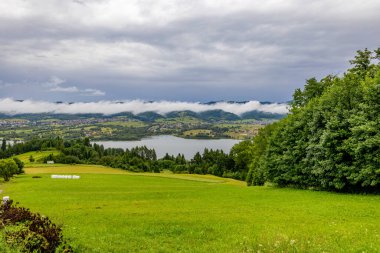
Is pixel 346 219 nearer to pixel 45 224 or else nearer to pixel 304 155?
pixel 45 224

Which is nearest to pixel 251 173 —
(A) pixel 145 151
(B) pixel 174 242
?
(B) pixel 174 242

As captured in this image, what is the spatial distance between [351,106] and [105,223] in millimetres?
28620

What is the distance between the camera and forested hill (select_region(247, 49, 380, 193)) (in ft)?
110

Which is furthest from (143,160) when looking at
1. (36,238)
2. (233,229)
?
(36,238)

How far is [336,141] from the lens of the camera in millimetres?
36500

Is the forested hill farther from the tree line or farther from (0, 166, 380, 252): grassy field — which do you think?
the tree line

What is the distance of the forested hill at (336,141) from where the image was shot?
33.6 meters

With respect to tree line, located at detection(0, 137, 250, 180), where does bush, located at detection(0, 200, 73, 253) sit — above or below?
above

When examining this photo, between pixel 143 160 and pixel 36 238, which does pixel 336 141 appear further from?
pixel 143 160

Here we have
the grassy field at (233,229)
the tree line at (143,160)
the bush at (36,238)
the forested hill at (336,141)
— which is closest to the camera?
the bush at (36,238)

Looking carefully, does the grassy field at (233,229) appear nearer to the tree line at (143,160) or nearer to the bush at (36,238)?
the bush at (36,238)

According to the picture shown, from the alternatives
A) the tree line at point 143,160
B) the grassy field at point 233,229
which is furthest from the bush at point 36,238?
the tree line at point 143,160

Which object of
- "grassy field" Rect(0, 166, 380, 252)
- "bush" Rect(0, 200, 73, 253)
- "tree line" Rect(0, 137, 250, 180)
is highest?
"bush" Rect(0, 200, 73, 253)

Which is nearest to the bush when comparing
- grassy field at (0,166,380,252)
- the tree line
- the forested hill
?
grassy field at (0,166,380,252)
